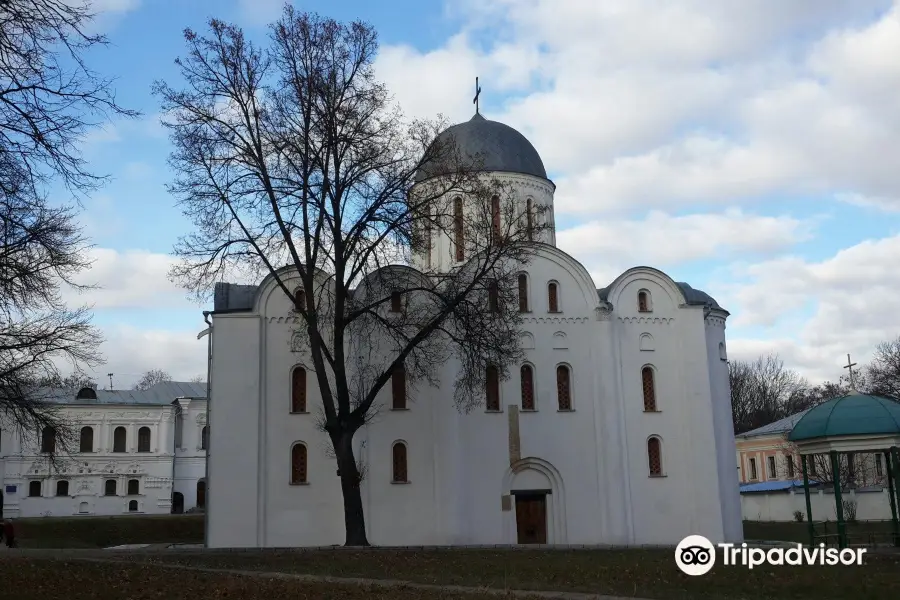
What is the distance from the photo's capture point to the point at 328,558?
1814cm

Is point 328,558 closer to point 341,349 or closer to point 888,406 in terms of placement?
point 341,349

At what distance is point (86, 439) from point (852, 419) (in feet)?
130

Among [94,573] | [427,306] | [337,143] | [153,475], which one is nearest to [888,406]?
[427,306]

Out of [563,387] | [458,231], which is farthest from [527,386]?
[458,231]

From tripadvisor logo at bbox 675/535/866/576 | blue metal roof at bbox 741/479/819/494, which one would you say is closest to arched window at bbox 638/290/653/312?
tripadvisor logo at bbox 675/535/866/576

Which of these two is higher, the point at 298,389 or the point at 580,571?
the point at 298,389

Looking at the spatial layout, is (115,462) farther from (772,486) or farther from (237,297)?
(772,486)

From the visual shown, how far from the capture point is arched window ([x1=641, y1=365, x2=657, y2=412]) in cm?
2720

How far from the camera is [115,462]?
47875 mm

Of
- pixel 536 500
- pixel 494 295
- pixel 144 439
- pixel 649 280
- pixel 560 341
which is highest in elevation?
pixel 649 280

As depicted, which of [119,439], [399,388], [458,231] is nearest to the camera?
[458,231]

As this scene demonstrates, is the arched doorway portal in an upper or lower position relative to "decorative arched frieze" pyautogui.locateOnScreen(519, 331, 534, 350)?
lower

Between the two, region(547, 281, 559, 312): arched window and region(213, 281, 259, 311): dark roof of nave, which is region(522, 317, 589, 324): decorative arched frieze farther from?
region(213, 281, 259, 311): dark roof of nave

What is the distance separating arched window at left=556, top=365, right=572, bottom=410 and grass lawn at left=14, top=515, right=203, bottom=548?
16794 millimetres
